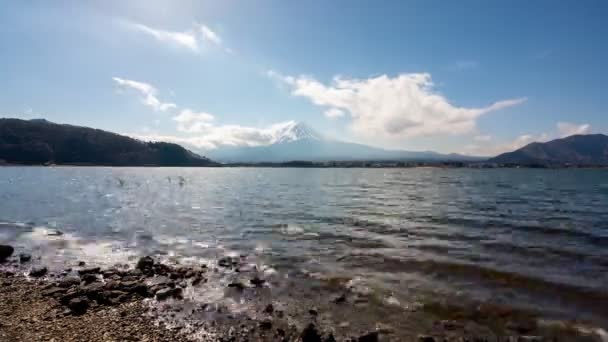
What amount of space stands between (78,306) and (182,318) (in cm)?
→ 467

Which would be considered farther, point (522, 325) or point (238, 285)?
point (238, 285)

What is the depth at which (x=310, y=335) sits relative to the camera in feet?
40.1

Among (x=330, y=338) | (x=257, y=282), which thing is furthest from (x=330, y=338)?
(x=257, y=282)

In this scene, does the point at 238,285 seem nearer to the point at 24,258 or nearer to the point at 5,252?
the point at 24,258

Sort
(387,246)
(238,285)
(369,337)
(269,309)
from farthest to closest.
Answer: (387,246)
(238,285)
(269,309)
(369,337)

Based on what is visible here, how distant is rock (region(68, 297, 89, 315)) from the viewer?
14227mm

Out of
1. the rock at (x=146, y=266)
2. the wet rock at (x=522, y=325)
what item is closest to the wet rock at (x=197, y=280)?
the rock at (x=146, y=266)

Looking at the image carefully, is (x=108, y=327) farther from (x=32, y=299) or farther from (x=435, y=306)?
(x=435, y=306)

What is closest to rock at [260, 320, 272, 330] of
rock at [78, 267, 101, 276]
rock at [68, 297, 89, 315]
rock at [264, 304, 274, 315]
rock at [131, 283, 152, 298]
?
rock at [264, 304, 274, 315]

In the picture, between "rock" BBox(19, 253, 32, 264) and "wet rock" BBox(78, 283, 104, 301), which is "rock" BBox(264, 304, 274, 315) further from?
"rock" BBox(19, 253, 32, 264)

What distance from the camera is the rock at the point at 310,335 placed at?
12125mm

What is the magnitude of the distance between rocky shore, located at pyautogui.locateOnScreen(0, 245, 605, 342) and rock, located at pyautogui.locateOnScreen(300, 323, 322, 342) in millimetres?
32

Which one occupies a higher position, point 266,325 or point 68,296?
point 68,296

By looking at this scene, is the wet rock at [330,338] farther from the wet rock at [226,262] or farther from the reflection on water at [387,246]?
the wet rock at [226,262]
